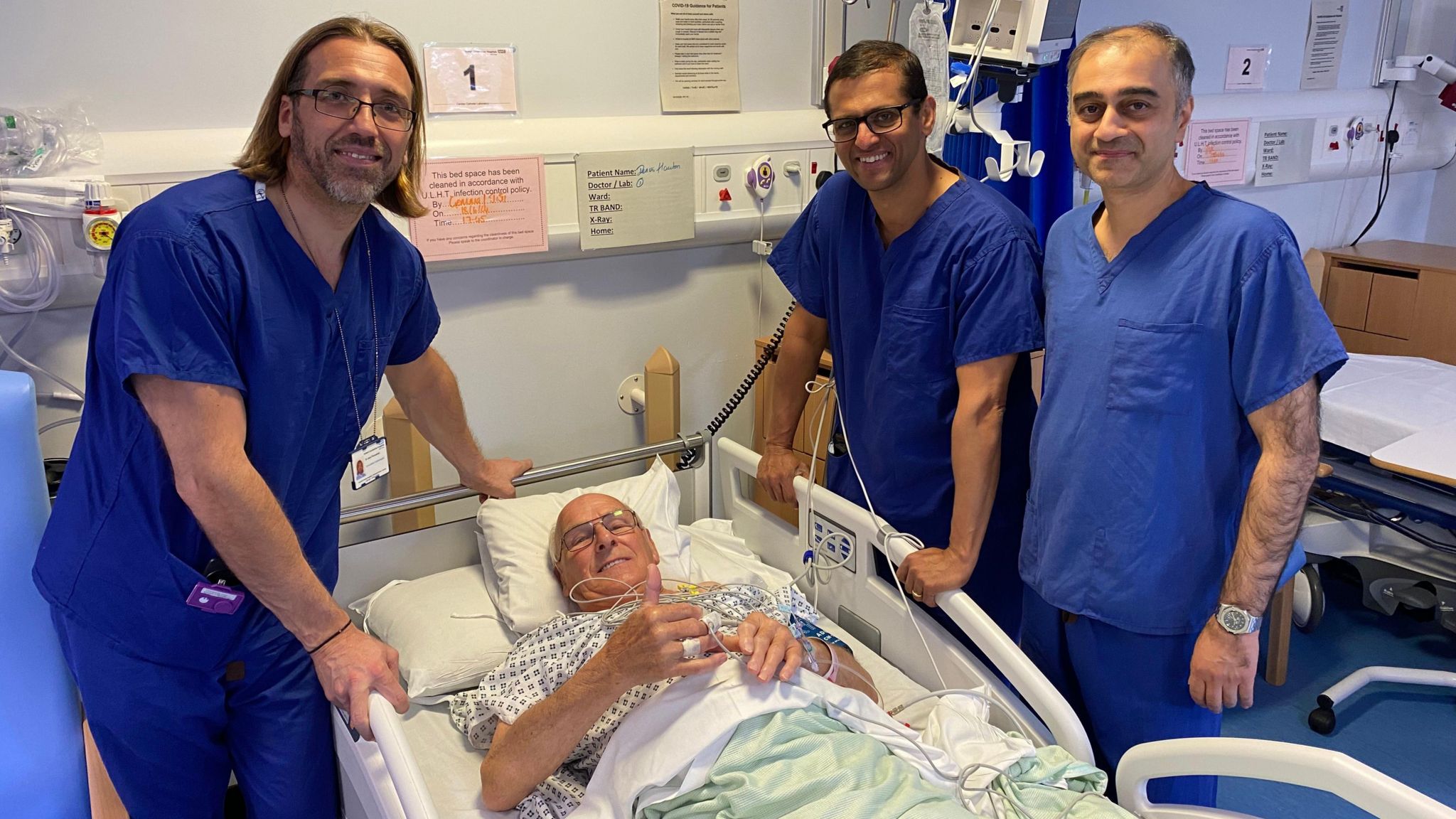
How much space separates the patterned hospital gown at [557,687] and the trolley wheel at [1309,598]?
6.61ft

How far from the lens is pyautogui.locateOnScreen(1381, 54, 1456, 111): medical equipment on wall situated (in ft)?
13.1

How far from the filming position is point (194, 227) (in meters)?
1.40

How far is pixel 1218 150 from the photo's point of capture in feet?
11.8

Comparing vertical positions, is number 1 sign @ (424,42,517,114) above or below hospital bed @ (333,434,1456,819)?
above

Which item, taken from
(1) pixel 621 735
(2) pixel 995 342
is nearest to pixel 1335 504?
(2) pixel 995 342

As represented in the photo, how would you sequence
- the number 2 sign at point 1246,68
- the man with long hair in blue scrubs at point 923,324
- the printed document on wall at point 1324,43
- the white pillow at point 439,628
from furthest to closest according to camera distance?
the printed document on wall at point 1324,43, the number 2 sign at point 1246,68, the white pillow at point 439,628, the man with long hair in blue scrubs at point 923,324

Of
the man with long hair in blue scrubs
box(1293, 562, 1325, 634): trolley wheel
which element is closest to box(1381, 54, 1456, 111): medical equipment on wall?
box(1293, 562, 1325, 634): trolley wheel

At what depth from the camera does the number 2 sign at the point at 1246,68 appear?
12.0 ft

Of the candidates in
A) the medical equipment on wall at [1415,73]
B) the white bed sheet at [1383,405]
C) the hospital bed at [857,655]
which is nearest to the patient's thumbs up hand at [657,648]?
the hospital bed at [857,655]

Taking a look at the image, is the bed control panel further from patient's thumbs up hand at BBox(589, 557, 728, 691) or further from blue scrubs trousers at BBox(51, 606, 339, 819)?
blue scrubs trousers at BBox(51, 606, 339, 819)

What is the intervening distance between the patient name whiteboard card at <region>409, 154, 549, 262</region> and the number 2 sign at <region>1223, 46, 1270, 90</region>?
2619 mm

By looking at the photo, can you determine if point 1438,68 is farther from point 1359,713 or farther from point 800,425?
point 800,425

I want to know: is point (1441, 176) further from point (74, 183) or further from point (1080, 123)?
point (74, 183)

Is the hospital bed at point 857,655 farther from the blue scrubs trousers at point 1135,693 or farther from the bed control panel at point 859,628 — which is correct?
the blue scrubs trousers at point 1135,693
